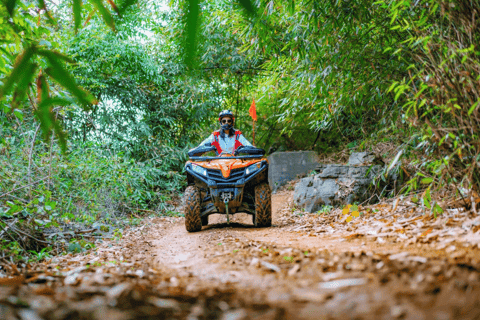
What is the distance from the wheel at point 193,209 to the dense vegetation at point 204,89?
125 cm

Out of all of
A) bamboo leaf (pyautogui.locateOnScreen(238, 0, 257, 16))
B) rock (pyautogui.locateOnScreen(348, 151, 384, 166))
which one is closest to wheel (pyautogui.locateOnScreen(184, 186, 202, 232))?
rock (pyautogui.locateOnScreen(348, 151, 384, 166))

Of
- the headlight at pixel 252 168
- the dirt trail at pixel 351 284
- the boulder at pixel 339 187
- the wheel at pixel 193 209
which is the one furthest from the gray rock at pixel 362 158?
the dirt trail at pixel 351 284

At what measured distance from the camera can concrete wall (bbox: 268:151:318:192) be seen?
9.55m

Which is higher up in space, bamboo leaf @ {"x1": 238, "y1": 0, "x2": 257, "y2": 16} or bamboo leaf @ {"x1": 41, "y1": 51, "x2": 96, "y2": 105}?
bamboo leaf @ {"x1": 238, "y1": 0, "x2": 257, "y2": 16}

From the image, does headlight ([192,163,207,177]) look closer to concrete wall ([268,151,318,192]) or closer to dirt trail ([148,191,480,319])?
dirt trail ([148,191,480,319])

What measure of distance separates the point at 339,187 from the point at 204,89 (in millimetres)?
5222

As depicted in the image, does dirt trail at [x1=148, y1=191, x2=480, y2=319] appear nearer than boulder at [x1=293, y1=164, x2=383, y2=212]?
Yes

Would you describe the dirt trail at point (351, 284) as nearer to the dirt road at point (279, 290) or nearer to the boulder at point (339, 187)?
the dirt road at point (279, 290)

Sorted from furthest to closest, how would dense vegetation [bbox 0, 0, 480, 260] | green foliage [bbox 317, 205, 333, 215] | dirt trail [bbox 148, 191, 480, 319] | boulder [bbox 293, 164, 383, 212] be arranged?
boulder [bbox 293, 164, 383, 212]
green foliage [bbox 317, 205, 333, 215]
dense vegetation [bbox 0, 0, 480, 260]
dirt trail [bbox 148, 191, 480, 319]

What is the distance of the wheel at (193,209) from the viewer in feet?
13.8

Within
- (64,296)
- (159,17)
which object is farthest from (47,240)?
(159,17)

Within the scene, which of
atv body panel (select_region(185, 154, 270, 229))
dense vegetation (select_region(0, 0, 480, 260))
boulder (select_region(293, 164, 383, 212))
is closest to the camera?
dense vegetation (select_region(0, 0, 480, 260))

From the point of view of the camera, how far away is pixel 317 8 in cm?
327

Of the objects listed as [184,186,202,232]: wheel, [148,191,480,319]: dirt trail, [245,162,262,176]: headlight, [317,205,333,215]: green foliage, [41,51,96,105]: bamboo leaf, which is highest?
[245,162,262,176]: headlight
